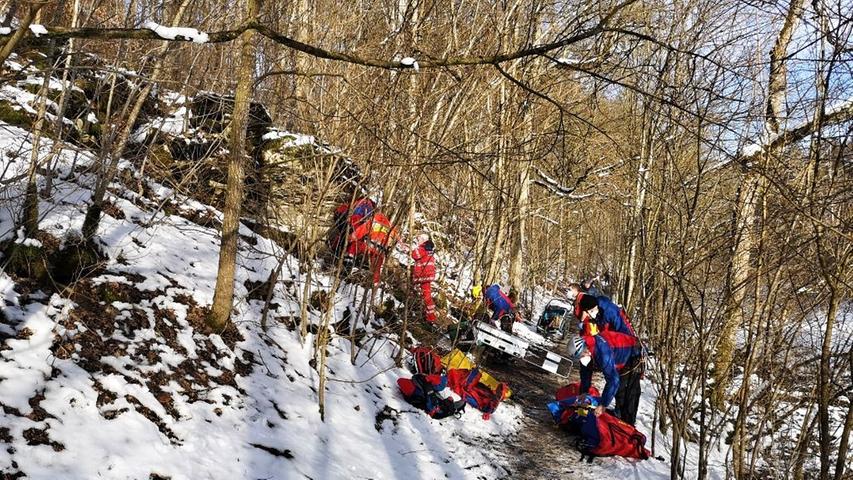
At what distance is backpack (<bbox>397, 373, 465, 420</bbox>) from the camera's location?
6.32 meters

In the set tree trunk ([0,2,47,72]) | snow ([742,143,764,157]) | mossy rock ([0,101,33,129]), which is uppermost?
snow ([742,143,764,157])

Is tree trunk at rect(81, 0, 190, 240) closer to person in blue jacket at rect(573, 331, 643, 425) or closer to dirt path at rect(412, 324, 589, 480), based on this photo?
dirt path at rect(412, 324, 589, 480)

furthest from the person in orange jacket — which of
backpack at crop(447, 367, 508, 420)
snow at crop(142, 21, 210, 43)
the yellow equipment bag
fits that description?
snow at crop(142, 21, 210, 43)

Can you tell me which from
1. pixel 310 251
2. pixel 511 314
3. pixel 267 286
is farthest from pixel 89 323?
pixel 511 314

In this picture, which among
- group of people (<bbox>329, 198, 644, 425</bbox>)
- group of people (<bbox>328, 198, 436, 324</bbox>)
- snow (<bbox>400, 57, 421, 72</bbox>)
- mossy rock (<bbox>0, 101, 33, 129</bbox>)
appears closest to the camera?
snow (<bbox>400, 57, 421, 72</bbox>)

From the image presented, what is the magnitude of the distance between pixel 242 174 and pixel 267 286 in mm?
2369

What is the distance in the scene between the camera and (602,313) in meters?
7.05

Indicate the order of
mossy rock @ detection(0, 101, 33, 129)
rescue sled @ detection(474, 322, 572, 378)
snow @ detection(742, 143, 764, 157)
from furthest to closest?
rescue sled @ detection(474, 322, 572, 378) < mossy rock @ detection(0, 101, 33, 129) < snow @ detection(742, 143, 764, 157)

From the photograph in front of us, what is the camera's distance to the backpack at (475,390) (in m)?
6.80

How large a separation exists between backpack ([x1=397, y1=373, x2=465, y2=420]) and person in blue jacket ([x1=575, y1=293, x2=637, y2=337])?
1.93 metres

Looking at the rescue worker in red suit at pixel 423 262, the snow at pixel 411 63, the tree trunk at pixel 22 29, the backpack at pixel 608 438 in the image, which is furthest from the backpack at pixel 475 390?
the tree trunk at pixel 22 29

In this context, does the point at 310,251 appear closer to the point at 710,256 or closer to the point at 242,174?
the point at 242,174

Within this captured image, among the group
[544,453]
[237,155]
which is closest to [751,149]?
[544,453]

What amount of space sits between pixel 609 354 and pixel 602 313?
541mm
